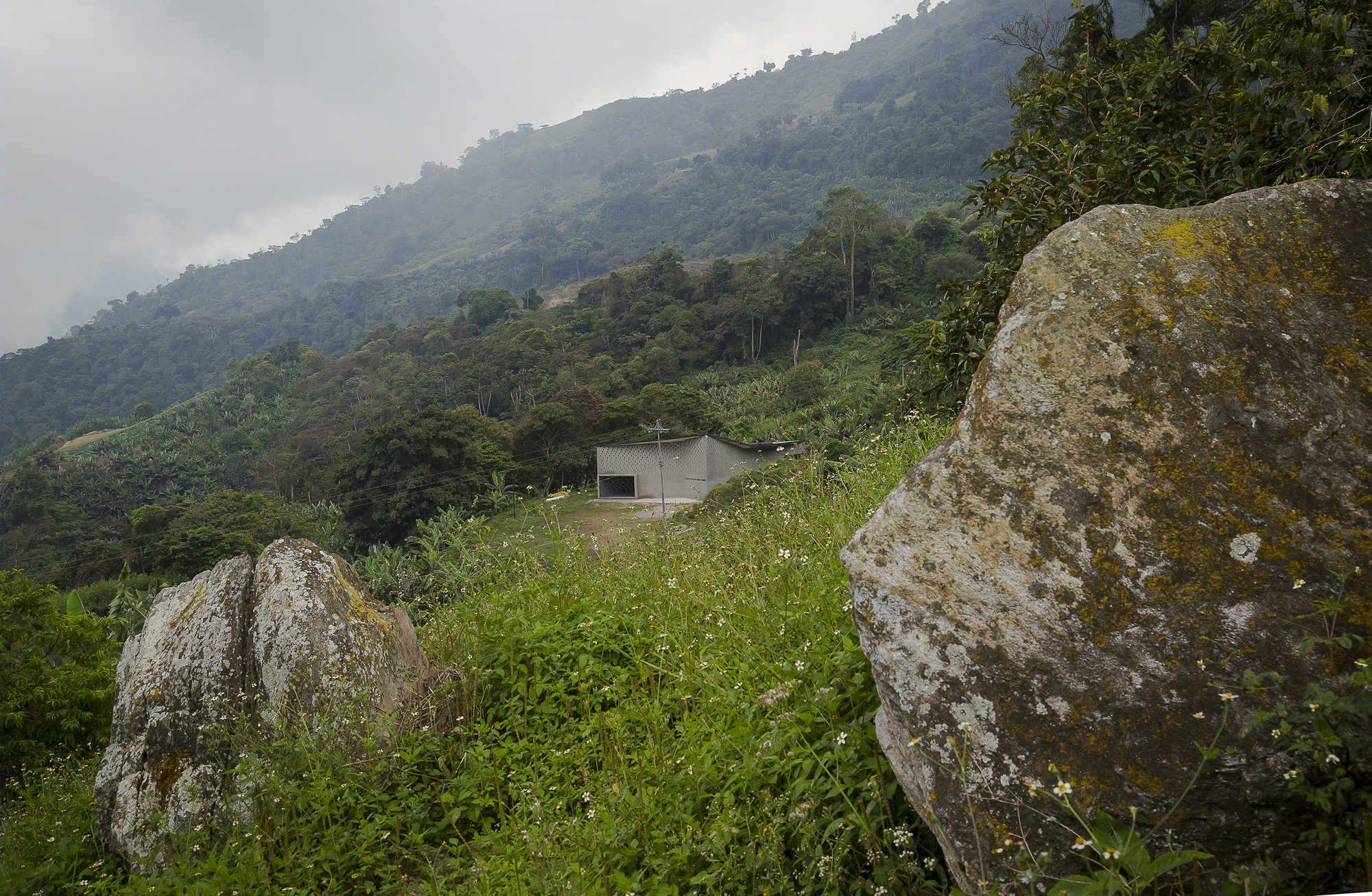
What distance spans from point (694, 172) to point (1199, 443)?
668 ft

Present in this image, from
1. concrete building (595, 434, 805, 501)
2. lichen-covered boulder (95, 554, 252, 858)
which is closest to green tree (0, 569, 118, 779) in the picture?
lichen-covered boulder (95, 554, 252, 858)

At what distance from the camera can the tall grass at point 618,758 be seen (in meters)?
2.26

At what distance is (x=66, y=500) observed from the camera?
55.5 meters

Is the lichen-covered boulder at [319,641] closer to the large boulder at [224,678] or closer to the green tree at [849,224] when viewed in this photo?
the large boulder at [224,678]

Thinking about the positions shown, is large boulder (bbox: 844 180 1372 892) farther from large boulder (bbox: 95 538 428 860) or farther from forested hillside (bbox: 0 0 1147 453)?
forested hillside (bbox: 0 0 1147 453)

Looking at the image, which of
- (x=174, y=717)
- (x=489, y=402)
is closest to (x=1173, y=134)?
(x=174, y=717)

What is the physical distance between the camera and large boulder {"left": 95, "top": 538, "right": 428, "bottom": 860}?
399cm

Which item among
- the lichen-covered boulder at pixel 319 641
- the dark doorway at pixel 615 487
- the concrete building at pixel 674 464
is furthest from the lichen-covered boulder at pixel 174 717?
Answer: the dark doorway at pixel 615 487

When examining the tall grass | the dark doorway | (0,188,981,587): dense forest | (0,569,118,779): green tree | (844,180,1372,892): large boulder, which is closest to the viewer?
(844,180,1372,892): large boulder

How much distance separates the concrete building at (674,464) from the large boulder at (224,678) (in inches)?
1201

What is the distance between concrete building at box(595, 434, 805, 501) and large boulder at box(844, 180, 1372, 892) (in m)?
32.0

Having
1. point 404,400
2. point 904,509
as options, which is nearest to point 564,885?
point 904,509

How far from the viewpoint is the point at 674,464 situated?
38188 mm

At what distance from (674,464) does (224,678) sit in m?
34.0
